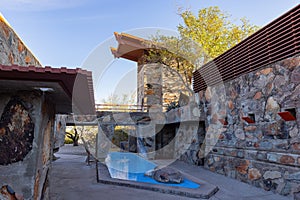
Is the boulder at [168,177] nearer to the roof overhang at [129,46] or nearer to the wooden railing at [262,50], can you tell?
the wooden railing at [262,50]

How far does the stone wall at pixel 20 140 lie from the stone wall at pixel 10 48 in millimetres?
1119

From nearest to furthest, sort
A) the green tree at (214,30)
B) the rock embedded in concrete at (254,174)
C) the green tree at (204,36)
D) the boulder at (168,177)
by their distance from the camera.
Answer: the rock embedded in concrete at (254,174) → the boulder at (168,177) → the green tree at (204,36) → the green tree at (214,30)

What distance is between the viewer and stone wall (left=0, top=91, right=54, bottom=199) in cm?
242

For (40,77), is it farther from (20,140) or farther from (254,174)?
(254,174)

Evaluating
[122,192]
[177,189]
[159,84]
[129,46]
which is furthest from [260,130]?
[129,46]

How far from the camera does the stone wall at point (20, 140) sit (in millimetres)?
2416

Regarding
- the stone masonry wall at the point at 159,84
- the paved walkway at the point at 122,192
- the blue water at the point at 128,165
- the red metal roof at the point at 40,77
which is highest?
the stone masonry wall at the point at 159,84

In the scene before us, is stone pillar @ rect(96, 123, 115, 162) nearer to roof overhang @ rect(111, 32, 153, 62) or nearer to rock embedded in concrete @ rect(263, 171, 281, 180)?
roof overhang @ rect(111, 32, 153, 62)

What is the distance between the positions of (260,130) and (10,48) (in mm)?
5764

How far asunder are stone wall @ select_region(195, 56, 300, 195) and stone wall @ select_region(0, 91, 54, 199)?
4.76m

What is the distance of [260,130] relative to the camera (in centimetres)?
541

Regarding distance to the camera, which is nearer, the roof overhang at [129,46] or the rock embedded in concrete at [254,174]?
the rock embedded in concrete at [254,174]

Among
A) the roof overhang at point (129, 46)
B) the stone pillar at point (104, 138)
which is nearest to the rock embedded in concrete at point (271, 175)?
the stone pillar at point (104, 138)

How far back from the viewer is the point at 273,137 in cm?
498
